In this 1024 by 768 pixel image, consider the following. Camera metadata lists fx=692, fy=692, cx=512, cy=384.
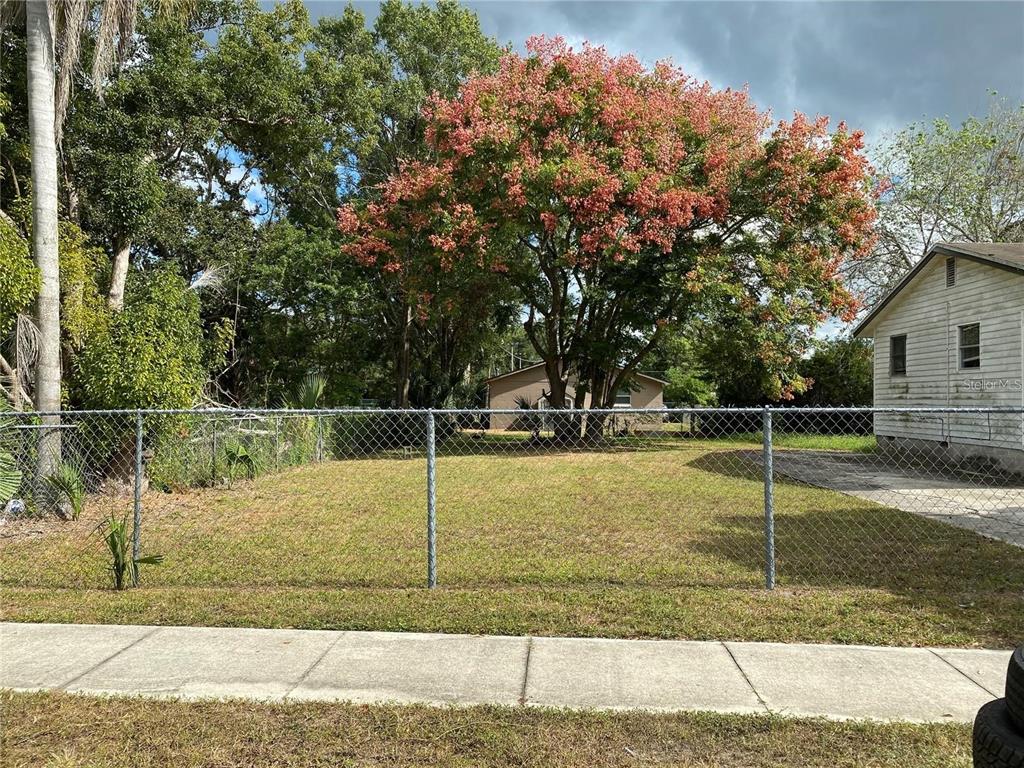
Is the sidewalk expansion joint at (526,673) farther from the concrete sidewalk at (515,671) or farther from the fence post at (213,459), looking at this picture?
the fence post at (213,459)

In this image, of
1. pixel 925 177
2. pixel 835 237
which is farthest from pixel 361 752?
pixel 925 177

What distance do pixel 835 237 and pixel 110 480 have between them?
17.8 m

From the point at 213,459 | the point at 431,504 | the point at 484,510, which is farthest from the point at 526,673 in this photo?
the point at 213,459

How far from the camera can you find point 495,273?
19.8m

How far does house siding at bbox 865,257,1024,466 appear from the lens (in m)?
13.3

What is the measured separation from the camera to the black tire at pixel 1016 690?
2283 millimetres

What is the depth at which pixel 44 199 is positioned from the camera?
32.2 ft

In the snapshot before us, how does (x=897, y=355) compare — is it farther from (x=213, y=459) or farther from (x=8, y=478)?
(x=8, y=478)

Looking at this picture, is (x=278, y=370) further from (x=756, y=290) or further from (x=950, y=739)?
(x=950, y=739)

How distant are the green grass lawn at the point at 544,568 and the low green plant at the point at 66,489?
271mm

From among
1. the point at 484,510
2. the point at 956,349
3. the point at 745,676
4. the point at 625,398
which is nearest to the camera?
the point at 745,676

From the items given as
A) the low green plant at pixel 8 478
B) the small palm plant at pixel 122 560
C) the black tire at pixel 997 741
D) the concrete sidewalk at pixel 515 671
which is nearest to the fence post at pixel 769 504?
the concrete sidewalk at pixel 515 671

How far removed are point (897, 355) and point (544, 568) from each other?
600 inches

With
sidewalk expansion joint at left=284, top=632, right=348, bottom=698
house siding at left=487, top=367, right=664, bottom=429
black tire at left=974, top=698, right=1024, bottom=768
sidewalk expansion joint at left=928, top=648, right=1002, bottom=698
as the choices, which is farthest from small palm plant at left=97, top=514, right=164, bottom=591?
house siding at left=487, top=367, right=664, bottom=429
